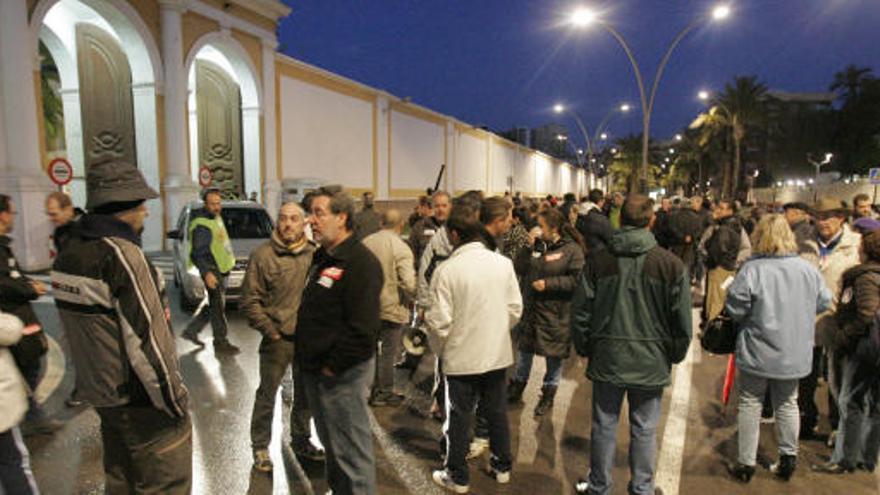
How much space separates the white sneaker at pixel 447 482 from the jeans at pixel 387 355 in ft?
5.01

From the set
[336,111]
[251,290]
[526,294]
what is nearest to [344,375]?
[251,290]

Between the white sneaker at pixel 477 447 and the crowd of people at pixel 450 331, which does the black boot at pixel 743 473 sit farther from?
the white sneaker at pixel 477 447

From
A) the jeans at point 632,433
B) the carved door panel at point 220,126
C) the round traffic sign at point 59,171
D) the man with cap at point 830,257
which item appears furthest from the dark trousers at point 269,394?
the carved door panel at point 220,126

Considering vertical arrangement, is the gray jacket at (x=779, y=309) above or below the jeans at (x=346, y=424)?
above

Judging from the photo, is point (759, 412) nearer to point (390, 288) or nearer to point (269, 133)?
point (390, 288)

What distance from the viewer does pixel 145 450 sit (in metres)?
2.68

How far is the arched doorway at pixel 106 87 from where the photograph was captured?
57.4ft

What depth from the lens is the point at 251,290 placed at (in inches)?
163

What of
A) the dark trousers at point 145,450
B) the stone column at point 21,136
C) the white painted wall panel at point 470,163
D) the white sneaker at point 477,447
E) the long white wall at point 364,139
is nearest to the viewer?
the dark trousers at point 145,450

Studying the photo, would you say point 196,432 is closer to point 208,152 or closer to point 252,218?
point 252,218

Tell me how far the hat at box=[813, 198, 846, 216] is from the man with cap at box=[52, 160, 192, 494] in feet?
17.0

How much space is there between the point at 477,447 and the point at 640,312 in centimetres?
183

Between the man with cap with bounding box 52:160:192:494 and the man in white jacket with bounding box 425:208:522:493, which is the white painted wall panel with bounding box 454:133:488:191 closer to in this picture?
the man in white jacket with bounding box 425:208:522:493

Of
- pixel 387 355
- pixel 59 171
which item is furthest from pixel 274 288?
pixel 59 171
